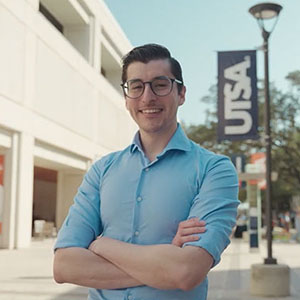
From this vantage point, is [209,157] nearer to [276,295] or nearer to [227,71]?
[276,295]

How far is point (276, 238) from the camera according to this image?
26.7 meters

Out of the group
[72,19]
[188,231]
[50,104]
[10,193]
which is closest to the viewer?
[188,231]

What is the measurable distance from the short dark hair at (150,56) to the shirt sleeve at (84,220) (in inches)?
20.1

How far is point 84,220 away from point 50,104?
63.9 feet

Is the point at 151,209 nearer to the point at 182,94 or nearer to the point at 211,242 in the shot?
the point at 211,242

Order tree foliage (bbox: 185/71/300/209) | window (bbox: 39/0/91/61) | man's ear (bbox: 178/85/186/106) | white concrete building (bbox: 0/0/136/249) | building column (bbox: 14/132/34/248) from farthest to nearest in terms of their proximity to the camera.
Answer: tree foliage (bbox: 185/71/300/209) < window (bbox: 39/0/91/61) < building column (bbox: 14/132/34/248) < white concrete building (bbox: 0/0/136/249) < man's ear (bbox: 178/85/186/106)

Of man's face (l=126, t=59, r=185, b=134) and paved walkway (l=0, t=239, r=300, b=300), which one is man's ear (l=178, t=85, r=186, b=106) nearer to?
man's face (l=126, t=59, r=185, b=134)

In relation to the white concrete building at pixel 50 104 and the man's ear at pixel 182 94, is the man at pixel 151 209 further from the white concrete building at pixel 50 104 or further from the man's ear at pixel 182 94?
the white concrete building at pixel 50 104

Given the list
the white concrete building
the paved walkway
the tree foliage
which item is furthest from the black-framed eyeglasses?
the tree foliage

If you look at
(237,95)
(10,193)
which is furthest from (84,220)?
(10,193)

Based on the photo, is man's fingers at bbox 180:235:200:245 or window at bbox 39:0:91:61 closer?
man's fingers at bbox 180:235:200:245

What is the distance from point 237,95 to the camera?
10461 millimetres

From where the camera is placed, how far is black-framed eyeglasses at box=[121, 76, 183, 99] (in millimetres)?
2148

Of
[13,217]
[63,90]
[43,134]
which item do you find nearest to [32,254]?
[13,217]
